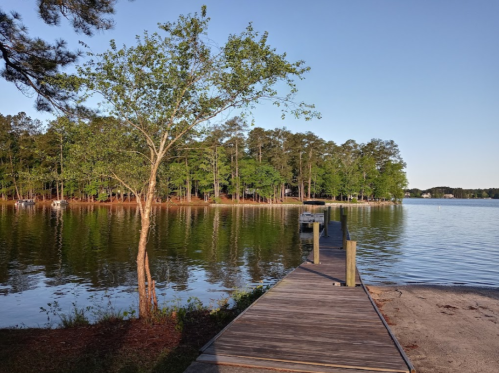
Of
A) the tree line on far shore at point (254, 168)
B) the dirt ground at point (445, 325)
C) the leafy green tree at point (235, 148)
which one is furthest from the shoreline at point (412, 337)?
the leafy green tree at point (235, 148)

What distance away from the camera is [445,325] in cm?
1003

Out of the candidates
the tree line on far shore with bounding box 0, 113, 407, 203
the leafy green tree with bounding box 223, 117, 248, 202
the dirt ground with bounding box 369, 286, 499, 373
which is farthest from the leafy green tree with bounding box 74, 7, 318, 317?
the leafy green tree with bounding box 223, 117, 248, 202

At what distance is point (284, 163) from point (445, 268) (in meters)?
70.3

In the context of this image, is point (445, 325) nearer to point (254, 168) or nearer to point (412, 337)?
point (412, 337)

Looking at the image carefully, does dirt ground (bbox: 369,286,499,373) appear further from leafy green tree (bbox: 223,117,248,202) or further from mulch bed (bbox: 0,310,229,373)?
leafy green tree (bbox: 223,117,248,202)

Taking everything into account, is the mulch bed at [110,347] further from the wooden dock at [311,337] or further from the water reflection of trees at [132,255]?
the water reflection of trees at [132,255]

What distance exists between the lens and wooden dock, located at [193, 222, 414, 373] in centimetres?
538

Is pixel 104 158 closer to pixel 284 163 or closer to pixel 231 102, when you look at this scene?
pixel 231 102

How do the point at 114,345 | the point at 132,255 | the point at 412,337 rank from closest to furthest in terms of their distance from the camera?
the point at 114,345 → the point at 412,337 → the point at 132,255

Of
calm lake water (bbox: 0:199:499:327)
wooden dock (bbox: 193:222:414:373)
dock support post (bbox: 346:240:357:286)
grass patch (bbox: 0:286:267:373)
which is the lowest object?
calm lake water (bbox: 0:199:499:327)

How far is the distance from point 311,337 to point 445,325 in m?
5.58

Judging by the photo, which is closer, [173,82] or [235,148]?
[173,82]

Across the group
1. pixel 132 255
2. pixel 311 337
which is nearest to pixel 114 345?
pixel 311 337

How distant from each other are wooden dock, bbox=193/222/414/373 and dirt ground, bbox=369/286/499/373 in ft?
4.08
